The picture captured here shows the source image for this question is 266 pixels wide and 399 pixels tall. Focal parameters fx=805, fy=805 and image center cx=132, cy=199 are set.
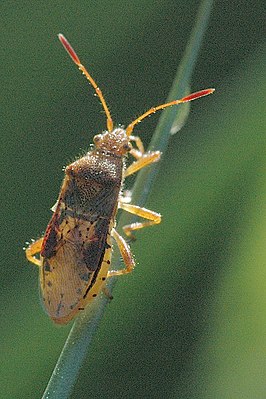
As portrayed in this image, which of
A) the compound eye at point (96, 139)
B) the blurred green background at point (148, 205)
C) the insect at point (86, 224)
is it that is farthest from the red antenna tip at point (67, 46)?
the compound eye at point (96, 139)

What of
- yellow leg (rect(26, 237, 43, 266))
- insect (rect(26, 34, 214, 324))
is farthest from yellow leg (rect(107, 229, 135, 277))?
yellow leg (rect(26, 237, 43, 266))

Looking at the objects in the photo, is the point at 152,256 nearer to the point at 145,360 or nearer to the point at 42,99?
the point at 145,360

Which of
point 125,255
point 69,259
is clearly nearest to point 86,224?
point 69,259

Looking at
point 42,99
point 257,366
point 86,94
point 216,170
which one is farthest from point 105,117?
point 257,366

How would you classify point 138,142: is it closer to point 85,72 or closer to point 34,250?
point 85,72

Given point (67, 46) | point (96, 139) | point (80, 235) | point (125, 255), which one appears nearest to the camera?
point (125, 255)

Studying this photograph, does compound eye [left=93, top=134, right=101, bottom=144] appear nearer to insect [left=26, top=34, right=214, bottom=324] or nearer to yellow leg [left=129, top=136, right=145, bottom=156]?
insect [left=26, top=34, right=214, bottom=324]

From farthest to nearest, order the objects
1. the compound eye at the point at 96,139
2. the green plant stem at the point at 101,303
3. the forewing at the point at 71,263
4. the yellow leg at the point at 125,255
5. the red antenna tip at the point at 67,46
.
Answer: the compound eye at the point at 96,139, the red antenna tip at the point at 67,46, the forewing at the point at 71,263, the yellow leg at the point at 125,255, the green plant stem at the point at 101,303

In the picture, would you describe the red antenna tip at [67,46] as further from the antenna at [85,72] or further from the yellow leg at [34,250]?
the yellow leg at [34,250]
